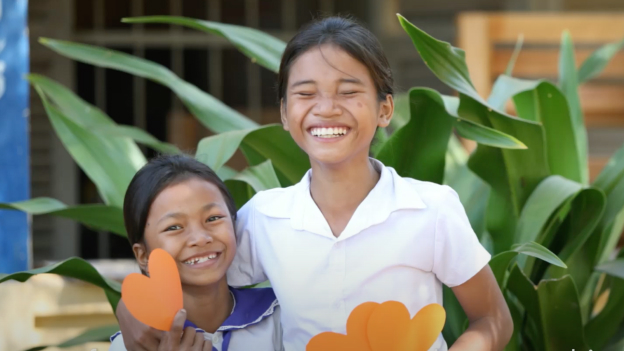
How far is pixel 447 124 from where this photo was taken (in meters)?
1.19

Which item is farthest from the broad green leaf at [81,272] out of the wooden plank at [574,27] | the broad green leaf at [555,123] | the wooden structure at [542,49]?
the wooden plank at [574,27]

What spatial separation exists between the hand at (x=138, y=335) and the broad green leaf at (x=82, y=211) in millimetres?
389

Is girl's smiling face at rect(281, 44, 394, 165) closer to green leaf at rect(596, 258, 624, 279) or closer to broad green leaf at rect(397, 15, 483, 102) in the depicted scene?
broad green leaf at rect(397, 15, 483, 102)

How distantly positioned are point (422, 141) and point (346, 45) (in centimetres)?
36

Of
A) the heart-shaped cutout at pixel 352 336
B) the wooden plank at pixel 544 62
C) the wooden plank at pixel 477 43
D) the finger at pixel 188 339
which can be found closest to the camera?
the heart-shaped cutout at pixel 352 336

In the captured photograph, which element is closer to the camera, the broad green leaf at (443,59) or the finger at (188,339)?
the finger at (188,339)

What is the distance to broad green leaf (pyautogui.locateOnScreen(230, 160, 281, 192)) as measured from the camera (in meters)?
1.17

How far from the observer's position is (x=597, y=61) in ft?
5.27

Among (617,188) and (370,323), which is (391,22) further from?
(370,323)

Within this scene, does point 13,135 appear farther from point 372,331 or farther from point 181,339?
point 372,331

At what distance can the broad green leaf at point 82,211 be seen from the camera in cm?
124

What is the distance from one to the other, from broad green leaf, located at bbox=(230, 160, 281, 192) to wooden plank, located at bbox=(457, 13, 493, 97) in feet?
4.48

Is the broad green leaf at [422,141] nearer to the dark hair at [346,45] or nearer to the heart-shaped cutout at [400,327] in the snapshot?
the dark hair at [346,45]

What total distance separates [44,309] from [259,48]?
685 millimetres
